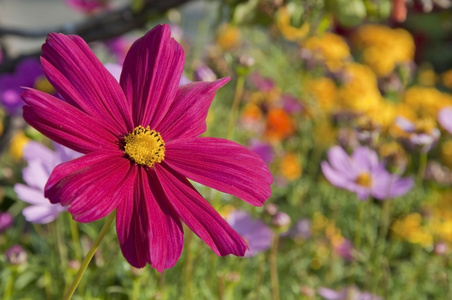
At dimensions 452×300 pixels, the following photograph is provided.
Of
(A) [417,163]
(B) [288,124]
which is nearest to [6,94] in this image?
(B) [288,124]

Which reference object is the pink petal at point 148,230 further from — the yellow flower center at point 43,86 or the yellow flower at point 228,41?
the yellow flower at point 228,41

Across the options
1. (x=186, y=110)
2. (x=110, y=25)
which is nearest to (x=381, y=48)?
Answer: (x=110, y=25)

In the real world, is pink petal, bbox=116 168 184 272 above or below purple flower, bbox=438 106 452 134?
above

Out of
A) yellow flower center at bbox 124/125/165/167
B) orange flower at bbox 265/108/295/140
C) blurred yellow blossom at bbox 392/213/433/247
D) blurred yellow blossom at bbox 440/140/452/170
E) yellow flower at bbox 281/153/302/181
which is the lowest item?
blurred yellow blossom at bbox 440/140/452/170

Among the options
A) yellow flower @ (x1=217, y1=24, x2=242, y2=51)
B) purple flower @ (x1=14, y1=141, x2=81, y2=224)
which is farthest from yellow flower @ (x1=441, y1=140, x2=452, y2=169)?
purple flower @ (x1=14, y1=141, x2=81, y2=224)

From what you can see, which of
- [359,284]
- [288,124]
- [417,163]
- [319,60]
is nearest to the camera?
[359,284]

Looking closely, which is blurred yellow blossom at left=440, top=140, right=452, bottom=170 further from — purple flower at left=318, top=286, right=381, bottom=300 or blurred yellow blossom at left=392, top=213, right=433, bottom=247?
purple flower at left=318, top=286, right=381, bottom=300

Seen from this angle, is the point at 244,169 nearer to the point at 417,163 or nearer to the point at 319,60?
the point at 319,60

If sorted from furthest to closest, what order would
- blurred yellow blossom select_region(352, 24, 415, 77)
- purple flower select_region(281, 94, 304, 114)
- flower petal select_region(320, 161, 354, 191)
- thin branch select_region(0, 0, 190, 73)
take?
blurred yellow blossom select_region(352, 24, 415, 77), purple flower select_region(281, 94, 304, 114), thin branch select_region(0, 0, 190, 73), flower petal select_region(320, 161, 354, 191)
